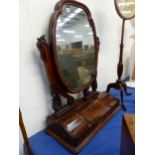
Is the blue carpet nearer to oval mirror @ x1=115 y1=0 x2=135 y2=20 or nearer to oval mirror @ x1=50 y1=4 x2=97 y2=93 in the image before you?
oval mirror @ x1=50 y1=4 x2=97 y2=93

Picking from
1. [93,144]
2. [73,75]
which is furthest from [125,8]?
[93,144]

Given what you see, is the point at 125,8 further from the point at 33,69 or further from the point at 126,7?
the point at 33,69

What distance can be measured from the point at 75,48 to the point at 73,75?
0.17 meters

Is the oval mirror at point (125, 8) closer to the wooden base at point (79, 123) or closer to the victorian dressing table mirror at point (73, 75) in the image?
the victorian dressing table mirror at point (73, 75)

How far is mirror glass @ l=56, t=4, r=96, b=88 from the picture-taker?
0.99 meters

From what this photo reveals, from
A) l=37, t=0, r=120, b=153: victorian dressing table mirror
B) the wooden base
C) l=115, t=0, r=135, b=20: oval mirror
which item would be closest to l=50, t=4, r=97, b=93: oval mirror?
l=37, t=0, r=120, b=153: victorian dressing table mirror

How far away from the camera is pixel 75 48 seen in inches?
43.4

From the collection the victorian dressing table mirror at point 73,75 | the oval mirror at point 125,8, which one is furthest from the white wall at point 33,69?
the oval mirror at point 125,8

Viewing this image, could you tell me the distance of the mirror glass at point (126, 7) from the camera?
131 cm

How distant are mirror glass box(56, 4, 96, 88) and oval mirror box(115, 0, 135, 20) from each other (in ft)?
0.91

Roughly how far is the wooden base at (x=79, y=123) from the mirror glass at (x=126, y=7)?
70 centimetres

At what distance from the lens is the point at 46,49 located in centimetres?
89
